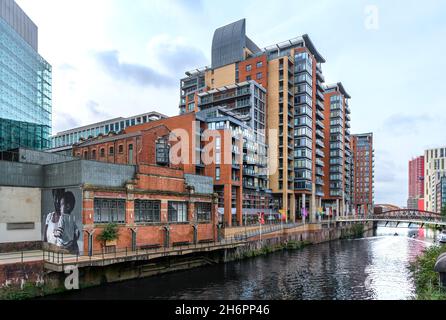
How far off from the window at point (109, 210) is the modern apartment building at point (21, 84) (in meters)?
54.5

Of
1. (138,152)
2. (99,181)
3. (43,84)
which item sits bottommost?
(99,181)

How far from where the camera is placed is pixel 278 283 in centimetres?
3709

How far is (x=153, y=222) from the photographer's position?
4306 centimetres

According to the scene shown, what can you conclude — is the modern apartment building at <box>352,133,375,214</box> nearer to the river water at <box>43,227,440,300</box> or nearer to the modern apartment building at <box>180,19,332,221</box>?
the modern apartment building at <box>180,19,332,221</box>

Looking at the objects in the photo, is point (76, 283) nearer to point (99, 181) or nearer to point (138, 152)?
point (99, 181)

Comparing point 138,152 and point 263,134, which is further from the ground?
point 263,134

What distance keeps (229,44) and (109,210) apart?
8165 centimetres

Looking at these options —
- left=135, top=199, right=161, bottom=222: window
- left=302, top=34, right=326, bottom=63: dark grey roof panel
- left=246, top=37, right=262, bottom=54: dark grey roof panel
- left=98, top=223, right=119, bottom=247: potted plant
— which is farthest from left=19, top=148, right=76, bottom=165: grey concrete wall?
left=302, top=34, right=326, bottom=63: dark grey roof panel

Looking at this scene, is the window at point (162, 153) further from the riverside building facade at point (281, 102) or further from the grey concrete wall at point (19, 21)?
the grey concrete wall at point (19, 21)

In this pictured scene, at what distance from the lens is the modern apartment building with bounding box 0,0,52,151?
87688 mm

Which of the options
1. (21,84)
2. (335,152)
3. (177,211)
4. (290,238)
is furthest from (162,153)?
(335,152)

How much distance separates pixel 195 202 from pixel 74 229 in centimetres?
1766
